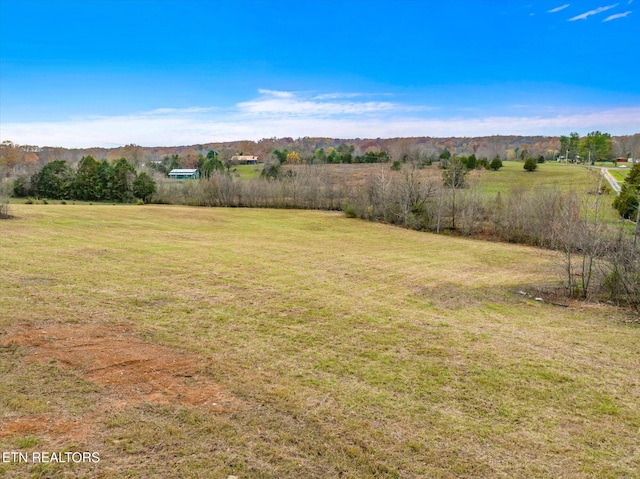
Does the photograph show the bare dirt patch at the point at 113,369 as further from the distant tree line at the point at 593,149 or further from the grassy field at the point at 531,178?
the distant tree line at the point at 593,149

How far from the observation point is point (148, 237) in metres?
21.7

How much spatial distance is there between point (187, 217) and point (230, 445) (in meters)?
33.5

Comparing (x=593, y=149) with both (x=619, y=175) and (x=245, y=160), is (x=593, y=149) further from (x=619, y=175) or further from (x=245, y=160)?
(x=245, y=160)

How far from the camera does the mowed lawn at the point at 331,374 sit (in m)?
4.22

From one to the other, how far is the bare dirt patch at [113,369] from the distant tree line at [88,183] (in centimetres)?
4418

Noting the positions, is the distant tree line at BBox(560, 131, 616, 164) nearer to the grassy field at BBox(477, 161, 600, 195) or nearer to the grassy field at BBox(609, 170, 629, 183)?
the grassy field at BBox(477, 161, 600, 195)

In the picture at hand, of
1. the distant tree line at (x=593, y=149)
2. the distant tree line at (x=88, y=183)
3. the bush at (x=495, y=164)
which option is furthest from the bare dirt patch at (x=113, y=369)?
the distant tree line at (x=593, y=149)

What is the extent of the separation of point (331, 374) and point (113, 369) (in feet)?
10.9

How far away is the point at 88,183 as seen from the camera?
4747cm

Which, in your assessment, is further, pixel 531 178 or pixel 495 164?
pixel 495 164

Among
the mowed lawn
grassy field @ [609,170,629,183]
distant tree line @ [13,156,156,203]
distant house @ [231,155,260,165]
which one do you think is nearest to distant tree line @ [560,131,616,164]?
grassy field @ [609,170,629,183]

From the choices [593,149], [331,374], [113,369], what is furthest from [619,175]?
[113,369]

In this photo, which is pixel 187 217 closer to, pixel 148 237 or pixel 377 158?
pixel 148 237

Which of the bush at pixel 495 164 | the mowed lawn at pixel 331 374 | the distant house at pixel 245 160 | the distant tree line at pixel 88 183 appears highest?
the distant house at pixel 245 160
